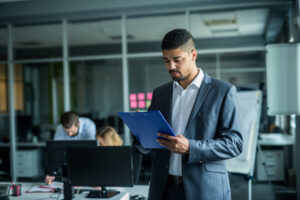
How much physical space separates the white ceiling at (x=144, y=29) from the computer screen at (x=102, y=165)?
4154 millimetres

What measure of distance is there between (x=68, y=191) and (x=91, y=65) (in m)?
9.30

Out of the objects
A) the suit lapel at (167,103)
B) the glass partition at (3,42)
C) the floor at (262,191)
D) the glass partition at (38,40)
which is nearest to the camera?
the suit lapel at (167,103)

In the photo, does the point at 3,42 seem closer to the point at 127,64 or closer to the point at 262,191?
the point at 127,64

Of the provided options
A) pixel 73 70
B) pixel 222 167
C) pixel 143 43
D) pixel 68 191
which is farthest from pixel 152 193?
pixel 73 70

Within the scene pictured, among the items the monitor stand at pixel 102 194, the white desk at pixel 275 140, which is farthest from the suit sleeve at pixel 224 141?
the white desk at pixel 275 140

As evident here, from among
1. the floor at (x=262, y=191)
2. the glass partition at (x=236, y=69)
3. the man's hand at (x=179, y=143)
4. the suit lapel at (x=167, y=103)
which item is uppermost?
the glass partition at (x=236, y=69)

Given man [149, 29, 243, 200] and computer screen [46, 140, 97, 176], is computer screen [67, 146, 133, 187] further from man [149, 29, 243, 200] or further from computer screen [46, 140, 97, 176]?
man [149, 29, 243, 200]

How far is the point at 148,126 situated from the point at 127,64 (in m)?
4.16

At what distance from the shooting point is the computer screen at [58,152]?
271 cm

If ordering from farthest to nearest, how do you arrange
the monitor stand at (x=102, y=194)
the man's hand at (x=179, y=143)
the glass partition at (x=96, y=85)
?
the glass partition at (x=96, y=85)
the monitor stand at (x=102, y=194)
the man's hand at (x=179, y=143)

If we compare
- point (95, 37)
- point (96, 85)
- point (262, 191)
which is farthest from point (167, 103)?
point (96, 85)

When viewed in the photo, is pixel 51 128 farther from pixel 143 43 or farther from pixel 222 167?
pixel 222 167

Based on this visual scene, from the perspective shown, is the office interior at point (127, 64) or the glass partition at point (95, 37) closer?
the office interior at point (127, 64)

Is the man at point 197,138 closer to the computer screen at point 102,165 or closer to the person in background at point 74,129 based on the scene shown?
the computer screen at point 102,165
